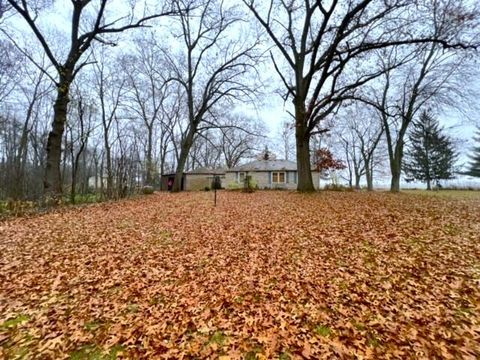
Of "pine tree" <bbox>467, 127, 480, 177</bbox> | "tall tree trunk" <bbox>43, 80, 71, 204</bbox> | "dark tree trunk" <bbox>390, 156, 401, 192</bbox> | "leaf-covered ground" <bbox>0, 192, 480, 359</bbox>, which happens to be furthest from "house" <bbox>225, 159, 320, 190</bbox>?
"pine tree" <bbox>467, 127, 480, 177</bbox>

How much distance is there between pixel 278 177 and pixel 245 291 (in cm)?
2474

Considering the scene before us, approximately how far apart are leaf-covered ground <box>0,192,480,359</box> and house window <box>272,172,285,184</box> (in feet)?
68.8

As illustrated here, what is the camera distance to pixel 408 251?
4.94 meters

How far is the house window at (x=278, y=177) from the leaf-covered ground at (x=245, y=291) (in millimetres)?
20962

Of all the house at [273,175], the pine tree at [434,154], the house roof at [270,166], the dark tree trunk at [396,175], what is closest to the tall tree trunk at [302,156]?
the dark tree trunk at [396,175]

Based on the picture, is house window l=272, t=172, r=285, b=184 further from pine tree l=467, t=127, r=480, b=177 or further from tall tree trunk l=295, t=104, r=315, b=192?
pine tree l=467, t=127, r=480, b=177

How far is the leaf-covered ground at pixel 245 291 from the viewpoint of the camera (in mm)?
2676

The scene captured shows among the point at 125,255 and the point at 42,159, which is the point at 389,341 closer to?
the point at 125,255

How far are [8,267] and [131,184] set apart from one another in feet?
50.0

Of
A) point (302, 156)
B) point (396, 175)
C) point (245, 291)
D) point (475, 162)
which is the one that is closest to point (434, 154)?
point (475, 162)

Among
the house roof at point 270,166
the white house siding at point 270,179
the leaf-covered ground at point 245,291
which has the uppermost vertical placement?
the house roof at point 270,166

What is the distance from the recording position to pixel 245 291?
3.74 m

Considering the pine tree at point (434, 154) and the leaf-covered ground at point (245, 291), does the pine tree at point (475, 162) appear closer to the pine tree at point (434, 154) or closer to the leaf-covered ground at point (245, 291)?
the pine tree at point (434, 154)

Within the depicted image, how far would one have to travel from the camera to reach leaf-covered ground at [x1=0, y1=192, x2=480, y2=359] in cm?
268
